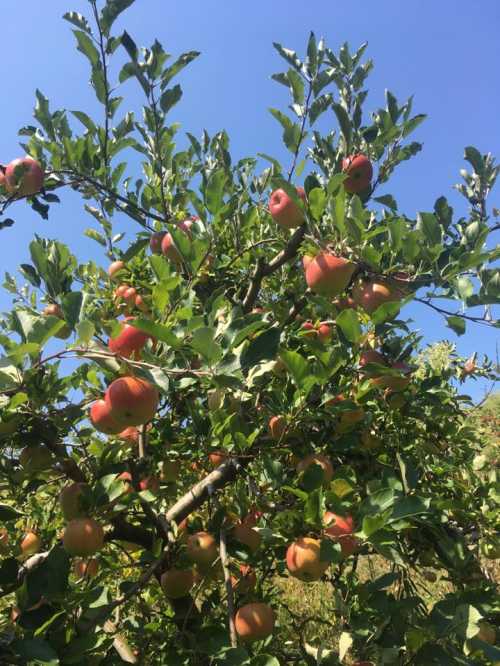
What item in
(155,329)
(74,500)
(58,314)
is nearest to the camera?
(155,329)

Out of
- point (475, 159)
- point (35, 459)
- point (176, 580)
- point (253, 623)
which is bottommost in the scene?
point (253, 623)

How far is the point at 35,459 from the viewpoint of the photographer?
1785mm

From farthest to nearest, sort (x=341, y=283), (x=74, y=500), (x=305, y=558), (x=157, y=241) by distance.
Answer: (x=157, y=241)
(x=74, y=500)
(x=341, y=283)
(x=305, y=558)

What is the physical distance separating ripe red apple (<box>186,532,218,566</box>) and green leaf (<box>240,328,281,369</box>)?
3.00ft

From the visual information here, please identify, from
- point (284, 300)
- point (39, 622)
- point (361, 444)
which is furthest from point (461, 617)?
point (284, 300)

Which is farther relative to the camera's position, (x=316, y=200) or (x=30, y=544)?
(x=30, y=544)

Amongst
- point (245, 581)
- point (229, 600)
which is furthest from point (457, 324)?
point (245, 581)

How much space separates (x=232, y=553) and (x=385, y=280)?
115 centimetres

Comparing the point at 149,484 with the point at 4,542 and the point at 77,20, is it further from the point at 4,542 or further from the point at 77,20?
the point at 77,20

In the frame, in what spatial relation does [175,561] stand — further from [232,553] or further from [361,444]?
[361,444]

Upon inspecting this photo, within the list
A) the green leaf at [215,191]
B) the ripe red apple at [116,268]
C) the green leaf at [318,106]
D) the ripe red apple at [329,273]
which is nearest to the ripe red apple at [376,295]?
the ripe red apple at [329,273]

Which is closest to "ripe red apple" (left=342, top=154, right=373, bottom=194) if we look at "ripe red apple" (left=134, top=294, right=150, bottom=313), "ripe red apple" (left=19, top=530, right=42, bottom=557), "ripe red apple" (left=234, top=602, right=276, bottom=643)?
"ripe red apple" (left=134, top=294, right=150, bottom=313)

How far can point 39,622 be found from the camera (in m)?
1.36

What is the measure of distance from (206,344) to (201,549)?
107cm
